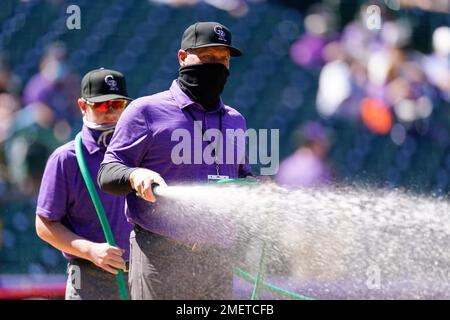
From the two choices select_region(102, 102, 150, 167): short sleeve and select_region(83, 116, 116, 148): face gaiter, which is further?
select_region(83, 116, 116, 148): face gaiter

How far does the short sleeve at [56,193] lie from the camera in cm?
399

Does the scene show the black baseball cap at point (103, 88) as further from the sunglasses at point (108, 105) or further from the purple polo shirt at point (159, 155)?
the purple polo shirt at point (159, 155)

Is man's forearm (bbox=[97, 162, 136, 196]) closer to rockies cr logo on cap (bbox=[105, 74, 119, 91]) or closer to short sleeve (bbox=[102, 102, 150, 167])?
short sleeve (bbox=[102, 102, 150, 167])

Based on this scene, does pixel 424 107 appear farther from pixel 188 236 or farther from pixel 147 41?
pixel 188 236

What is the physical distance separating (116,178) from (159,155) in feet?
0.69

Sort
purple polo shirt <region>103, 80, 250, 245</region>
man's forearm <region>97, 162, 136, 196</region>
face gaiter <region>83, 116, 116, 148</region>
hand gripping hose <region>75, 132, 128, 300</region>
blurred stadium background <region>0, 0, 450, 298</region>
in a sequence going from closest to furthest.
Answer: man's forearm <region>97, 162, 136, 196</region>, purple polo shirt <region>103, 80, 250, 245</region>, hand gripping hose <region>75, 132, 128, 300</region>, face gaiter <region>83, 116, 116, 148</region>, blurred stadium background <region>0, 0, 450, 298</region>

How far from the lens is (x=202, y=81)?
11.6ft

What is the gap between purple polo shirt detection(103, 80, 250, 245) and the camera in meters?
3.39

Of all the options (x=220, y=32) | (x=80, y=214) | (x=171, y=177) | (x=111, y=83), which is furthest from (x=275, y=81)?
(x=171, y=177)

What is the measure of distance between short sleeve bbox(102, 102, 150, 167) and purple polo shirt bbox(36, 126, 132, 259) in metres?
0.60

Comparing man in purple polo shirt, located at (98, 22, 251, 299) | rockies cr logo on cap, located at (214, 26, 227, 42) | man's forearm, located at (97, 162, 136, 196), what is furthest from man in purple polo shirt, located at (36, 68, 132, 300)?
rockies cr logo on cap, located at (214, 26, 227, 42)

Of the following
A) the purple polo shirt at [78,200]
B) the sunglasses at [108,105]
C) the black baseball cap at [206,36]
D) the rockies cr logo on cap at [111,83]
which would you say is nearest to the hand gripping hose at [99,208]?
the purple polo shirt at [78,200]

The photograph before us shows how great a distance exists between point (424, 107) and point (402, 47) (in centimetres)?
38
